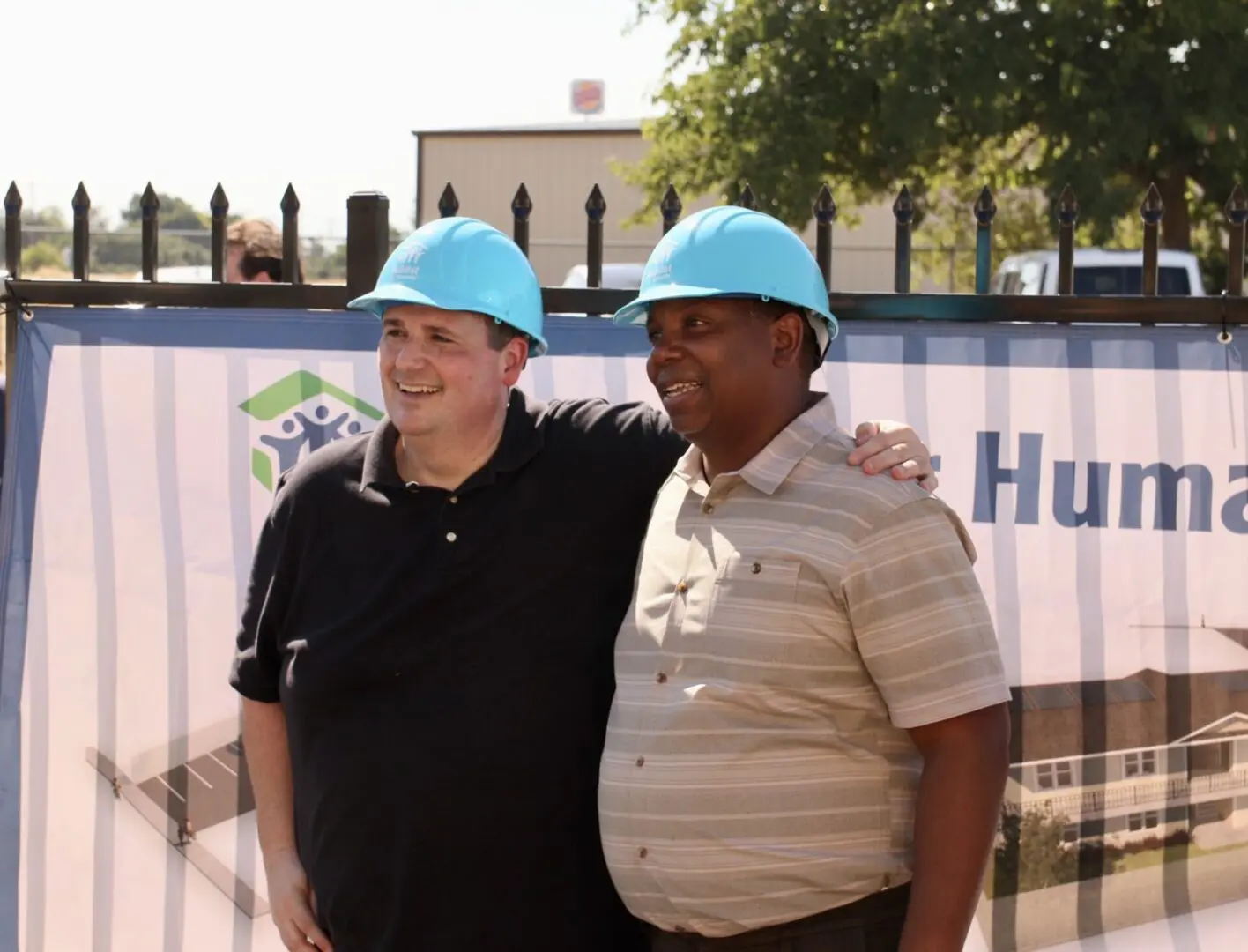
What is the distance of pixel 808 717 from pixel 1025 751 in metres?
1.37

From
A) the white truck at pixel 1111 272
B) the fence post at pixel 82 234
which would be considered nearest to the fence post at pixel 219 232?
the fence post at pixel 82 234

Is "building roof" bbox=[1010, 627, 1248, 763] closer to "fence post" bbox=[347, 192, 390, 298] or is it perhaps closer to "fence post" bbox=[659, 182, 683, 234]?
"fence post" bbox=[659, 182, 683, 234]

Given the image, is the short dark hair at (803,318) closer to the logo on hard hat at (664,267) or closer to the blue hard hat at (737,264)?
the blue hard hat at (737,264)

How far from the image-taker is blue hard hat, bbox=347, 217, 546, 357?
257 cm

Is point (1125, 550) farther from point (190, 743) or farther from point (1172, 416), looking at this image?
point (190, 743)

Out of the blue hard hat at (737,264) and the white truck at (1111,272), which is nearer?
the blue hard hat at (737,264)

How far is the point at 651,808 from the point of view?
7.20 ft

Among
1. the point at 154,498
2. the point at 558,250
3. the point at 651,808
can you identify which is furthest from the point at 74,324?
the point at 558,250

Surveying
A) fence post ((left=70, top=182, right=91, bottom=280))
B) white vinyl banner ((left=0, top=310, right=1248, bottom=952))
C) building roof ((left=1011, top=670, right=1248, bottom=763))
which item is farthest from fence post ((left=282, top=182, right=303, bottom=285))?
building roof ((left=1011, top=670, right=1248, bottom=763))

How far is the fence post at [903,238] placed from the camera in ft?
11.2

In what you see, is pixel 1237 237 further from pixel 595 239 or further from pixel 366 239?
pixel 366 239

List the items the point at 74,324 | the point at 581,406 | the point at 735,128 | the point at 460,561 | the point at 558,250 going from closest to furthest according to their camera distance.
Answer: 1. the point at 460,561
2. the point at 581,406
3. the point at 74,324
4. the point at 735,128
5. the point at 558,250

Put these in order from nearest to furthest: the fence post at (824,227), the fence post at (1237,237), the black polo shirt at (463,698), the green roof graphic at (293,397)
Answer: the black polo shirt at (463,698), the fence post at (1237,237), the fence post at (824,227), the green roof graphic at (293,397)

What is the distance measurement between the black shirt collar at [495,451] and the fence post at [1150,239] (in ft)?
4.79
